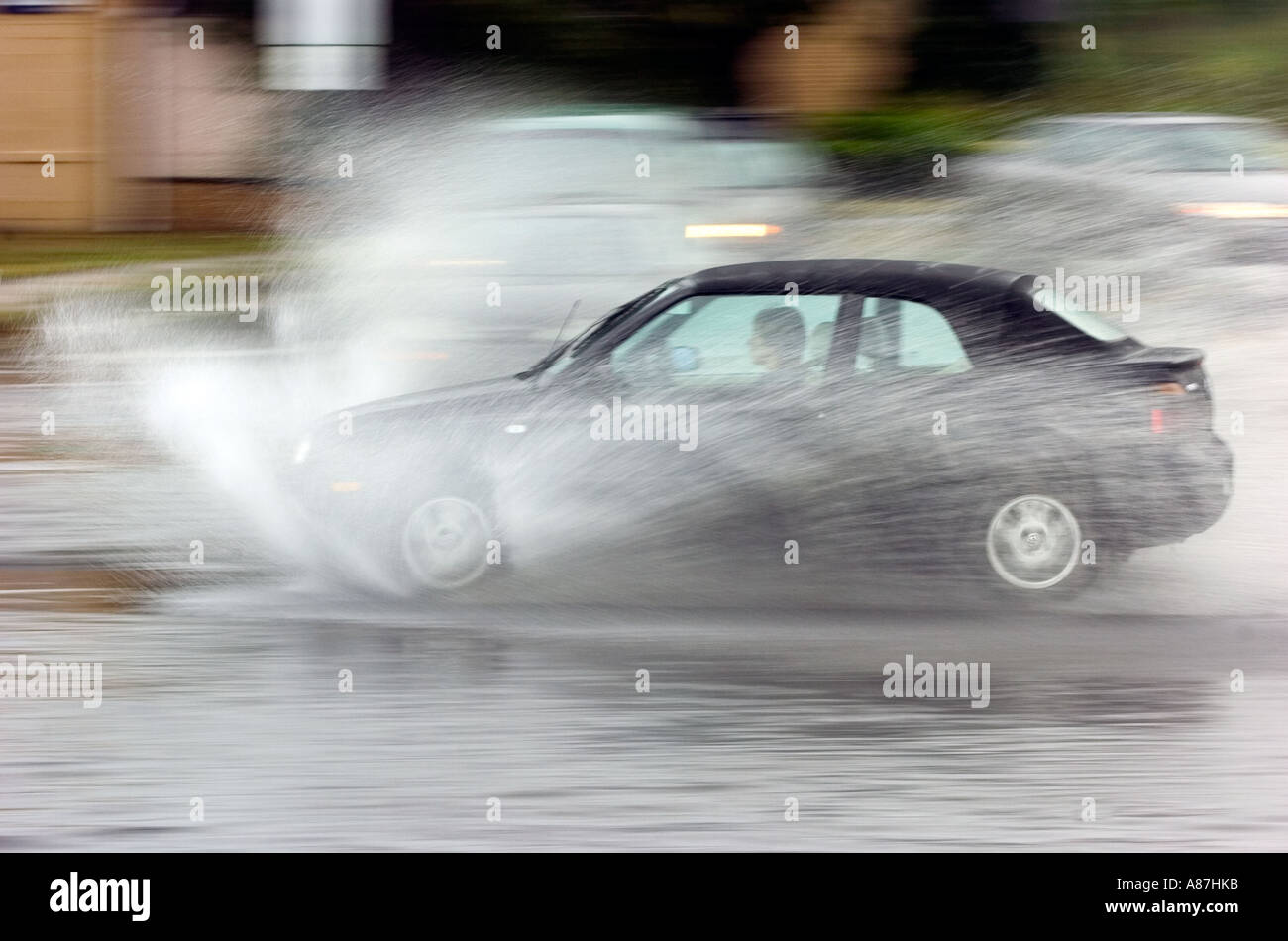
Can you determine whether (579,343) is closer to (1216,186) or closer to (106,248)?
(1216,186)

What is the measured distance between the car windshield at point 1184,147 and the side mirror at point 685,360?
7483mm

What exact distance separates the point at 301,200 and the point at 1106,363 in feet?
52.0

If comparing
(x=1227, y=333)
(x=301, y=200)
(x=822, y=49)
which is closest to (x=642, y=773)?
(x=1227, y=333)

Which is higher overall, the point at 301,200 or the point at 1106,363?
the point at 301,200

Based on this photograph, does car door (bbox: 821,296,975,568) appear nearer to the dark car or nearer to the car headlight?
the dark car

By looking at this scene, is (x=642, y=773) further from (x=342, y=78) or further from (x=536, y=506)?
(x=342, y=78)

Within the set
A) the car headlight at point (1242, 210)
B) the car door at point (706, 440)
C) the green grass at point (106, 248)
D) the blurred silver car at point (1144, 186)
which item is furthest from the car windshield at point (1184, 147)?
the green grass at point (106, 248)

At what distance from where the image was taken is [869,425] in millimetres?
7066

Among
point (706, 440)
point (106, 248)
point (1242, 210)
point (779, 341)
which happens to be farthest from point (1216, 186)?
point (106, 248)

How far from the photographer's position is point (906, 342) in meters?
7.26

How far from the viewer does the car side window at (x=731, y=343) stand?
7.19 meters

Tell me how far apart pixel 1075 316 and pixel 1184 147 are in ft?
23.1

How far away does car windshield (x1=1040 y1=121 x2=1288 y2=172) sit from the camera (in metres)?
13.7

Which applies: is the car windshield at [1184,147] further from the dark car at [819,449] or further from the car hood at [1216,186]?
the dark car at [819,449]
